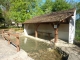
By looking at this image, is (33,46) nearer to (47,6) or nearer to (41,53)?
(41,53)

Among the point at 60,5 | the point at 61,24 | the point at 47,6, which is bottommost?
the point at 61,24

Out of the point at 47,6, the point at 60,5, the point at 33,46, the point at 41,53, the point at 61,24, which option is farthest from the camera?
the point at 47,6

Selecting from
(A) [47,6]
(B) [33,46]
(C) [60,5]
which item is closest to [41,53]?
(B) [33,46]

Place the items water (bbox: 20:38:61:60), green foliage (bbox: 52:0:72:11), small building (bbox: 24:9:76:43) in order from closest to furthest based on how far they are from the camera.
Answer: water (bbox: 20:38:61:60) < small building (bbox: 24:9:76:43) < green foliage (bbox: 52:0:72:11)

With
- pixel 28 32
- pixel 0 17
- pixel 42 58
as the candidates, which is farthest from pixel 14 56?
pixel 0 17

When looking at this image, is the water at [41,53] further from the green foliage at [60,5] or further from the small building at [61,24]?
the green foliage at [60,5]

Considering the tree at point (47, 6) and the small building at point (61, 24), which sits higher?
the tree at point (47, 6)

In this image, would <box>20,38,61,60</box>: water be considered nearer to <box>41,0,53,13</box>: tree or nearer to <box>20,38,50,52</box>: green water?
<box>20,38,50,52</box>: green water

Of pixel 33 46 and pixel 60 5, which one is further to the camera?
pixel 60 5

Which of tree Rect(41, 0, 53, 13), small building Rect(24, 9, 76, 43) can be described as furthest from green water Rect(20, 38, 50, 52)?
tree Rect(41, 0, 53, 13)

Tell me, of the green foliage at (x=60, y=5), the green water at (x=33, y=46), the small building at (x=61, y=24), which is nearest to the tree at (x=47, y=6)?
the green foliage at (x=60, y=5)

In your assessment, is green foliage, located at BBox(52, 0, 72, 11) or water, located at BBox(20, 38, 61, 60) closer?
water, located at BBox(20, 38, 61, 60)

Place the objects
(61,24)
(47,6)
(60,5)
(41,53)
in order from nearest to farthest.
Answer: (41,53) → (61,24) → (60,5) → (47,6)

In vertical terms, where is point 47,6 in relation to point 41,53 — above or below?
above
